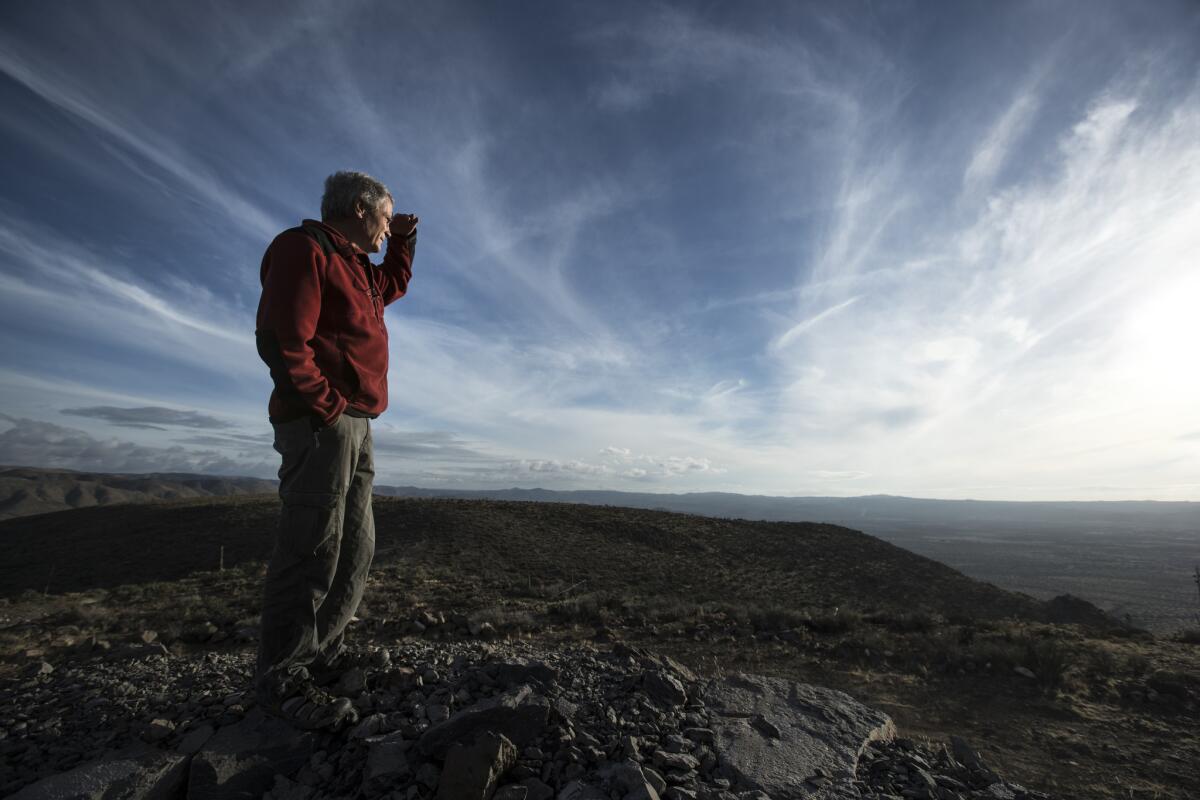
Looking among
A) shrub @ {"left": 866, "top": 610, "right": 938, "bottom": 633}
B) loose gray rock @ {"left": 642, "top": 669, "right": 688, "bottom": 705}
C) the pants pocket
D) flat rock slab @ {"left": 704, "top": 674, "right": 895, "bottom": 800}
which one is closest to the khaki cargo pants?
the pants pocket

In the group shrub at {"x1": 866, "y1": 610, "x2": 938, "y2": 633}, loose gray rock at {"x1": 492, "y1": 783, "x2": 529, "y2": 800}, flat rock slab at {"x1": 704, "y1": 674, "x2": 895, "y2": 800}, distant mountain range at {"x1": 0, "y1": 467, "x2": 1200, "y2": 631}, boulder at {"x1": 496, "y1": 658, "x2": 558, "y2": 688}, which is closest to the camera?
loose gray rock at {"x1": 492, "y1": 783, "x2": 529, "y2": 800}

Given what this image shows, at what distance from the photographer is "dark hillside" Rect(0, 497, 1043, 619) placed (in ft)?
53.2

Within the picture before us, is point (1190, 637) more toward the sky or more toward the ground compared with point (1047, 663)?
more toward the ground

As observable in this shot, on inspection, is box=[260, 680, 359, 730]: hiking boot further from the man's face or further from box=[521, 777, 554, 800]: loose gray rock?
the man's face

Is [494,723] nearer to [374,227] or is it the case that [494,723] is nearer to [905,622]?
[374,227]

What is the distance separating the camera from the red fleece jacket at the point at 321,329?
2410mm

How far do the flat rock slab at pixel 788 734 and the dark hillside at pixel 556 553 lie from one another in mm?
8842

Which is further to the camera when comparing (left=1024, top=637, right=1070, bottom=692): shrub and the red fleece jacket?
(left=1024, top=637, right=1070, bottom=692): shrub

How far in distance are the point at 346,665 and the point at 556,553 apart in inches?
711

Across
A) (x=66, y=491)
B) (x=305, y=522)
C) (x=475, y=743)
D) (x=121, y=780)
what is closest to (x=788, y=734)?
(x=475, y=743)

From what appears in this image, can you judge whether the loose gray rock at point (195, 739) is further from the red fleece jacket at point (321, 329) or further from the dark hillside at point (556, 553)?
the dark hillside at point (556, 553)

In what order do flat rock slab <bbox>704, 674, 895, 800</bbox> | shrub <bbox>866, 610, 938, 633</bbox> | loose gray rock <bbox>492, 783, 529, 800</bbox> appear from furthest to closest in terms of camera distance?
shrub <bbox>866, 610, 938, 633</bbox> < flat rock slab <bbox>704, 674, 895, 800</bbox> < loose gray rock <bbox>492, 783, 529, 800</bbox>

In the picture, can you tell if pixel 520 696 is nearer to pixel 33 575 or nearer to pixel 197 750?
pixel 197 750

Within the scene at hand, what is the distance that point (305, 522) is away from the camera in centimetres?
258
